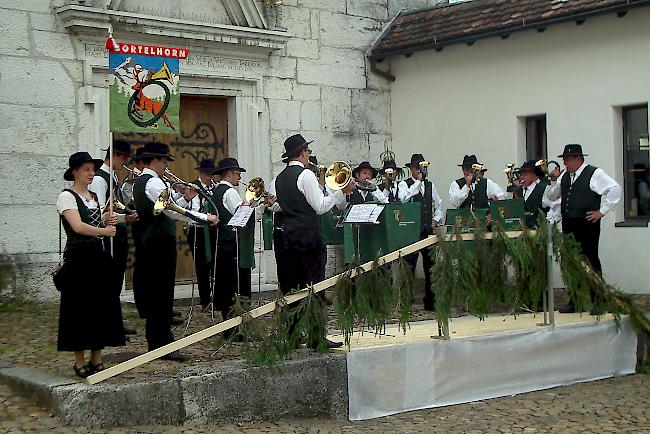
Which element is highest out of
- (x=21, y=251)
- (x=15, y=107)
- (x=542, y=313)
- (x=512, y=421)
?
(x=15, y=107)

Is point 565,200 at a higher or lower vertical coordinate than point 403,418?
higher

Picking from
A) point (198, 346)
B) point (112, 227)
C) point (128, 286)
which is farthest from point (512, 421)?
point (128, 286)

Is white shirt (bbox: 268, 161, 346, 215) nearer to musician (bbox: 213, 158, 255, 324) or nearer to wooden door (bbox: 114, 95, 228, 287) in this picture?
musician (bbox: 213, 158, 255, 324)

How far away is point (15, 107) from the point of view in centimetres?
1063

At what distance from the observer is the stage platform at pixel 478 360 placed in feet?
23.3

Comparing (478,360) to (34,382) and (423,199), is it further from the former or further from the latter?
(423,199)

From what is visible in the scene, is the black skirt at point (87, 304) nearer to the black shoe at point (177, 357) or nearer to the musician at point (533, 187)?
the black shoe at point (177, 357)

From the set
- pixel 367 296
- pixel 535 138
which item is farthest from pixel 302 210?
pixel 535 138

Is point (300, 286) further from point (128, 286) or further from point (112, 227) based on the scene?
point (128, 286)

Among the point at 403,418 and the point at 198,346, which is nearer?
the point at 403,418

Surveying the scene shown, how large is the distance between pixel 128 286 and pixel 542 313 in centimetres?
531

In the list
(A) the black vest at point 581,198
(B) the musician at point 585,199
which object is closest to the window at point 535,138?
(B) the musician at point 585,199

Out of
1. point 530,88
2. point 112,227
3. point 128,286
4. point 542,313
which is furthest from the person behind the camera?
point 530,88

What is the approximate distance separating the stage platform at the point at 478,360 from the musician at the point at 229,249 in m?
1.76
